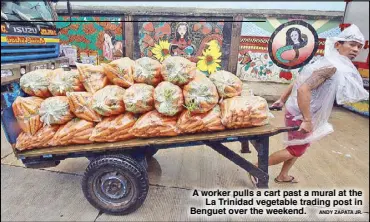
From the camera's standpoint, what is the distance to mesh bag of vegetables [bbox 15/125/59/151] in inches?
91.4

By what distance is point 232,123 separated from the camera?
90.3 inches

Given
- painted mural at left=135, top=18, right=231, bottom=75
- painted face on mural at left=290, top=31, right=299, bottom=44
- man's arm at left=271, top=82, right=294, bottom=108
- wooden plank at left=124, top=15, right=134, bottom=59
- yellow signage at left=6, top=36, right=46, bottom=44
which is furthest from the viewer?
wooden plank at left=124, top=15, right=134, bottom=59

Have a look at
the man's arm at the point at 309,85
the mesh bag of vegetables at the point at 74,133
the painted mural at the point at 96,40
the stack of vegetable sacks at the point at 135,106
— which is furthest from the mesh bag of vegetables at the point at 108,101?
the painted mural at the point at 96,40

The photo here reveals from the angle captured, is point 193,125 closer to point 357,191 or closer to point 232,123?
point 232,123

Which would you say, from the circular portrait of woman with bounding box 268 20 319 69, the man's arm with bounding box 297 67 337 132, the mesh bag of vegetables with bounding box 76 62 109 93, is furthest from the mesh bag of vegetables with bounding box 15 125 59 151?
the circular portrait of woman with bounding box 268 20 319 69

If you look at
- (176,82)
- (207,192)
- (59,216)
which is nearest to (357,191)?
(207,192)

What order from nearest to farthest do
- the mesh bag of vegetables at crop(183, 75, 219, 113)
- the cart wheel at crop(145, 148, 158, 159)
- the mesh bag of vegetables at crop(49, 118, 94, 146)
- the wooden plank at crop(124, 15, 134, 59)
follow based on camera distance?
the mesh bag of vegetables at crop(183, 75, 219, 113) < the mesh bag of vegetables at crop(49, 118, 94, 146) < the cart wheel at crop(145, 148, 158, 159) < the wooden plank at crop(124, 15, 134, 59)

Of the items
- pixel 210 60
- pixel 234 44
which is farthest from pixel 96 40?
pixel 234 44

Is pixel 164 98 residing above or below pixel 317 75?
below

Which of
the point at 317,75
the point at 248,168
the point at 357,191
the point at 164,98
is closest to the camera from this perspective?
the point at 164,98

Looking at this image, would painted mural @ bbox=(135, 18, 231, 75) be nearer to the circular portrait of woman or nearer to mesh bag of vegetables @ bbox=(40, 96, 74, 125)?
the circular portrait of woman

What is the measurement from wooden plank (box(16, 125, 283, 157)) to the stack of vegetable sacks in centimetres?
5

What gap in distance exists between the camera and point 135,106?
89.5 inches

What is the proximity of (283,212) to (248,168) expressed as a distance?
2.08ft
